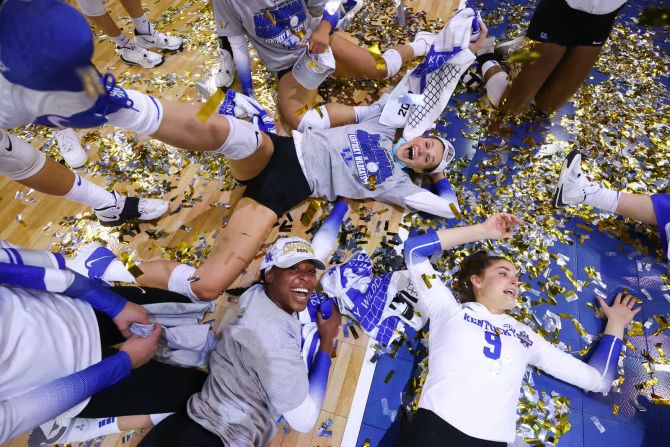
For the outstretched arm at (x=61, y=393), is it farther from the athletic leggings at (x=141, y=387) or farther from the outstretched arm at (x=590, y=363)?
the outstretched arm at (x=590, y=363)

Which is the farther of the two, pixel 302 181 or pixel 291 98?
pixel 291 98

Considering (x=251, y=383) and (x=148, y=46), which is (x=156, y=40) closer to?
(x=148, y=46)

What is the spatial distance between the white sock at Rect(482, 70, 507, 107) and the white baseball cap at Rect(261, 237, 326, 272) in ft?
6.83

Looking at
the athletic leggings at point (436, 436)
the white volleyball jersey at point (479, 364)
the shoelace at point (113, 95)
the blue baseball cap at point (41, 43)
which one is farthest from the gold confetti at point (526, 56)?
the blue baseball cap at point (41, 43)

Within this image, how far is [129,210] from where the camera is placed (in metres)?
2.55

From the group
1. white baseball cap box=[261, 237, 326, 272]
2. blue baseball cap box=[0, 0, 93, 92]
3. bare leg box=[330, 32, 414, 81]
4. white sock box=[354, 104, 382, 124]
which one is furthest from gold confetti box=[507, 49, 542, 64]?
blue baseball cap box=[0, 0, 93, 92]

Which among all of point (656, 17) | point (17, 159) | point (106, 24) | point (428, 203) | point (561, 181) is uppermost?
point (656, 17)

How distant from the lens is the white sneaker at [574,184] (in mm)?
2504

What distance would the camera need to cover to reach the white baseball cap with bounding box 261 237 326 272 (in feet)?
6.42

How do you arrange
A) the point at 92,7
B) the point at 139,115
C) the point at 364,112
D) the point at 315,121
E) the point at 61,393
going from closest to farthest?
the point at 61,393 < the point at 139,115 < the point at 315,121 < the point at 364,112 < the point at 92,7

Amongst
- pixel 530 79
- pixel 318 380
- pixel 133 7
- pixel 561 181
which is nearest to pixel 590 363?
pixel 561 181

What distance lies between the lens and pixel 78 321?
1494mm

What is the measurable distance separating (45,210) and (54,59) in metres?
2.08

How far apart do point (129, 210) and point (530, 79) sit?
2.95 m
